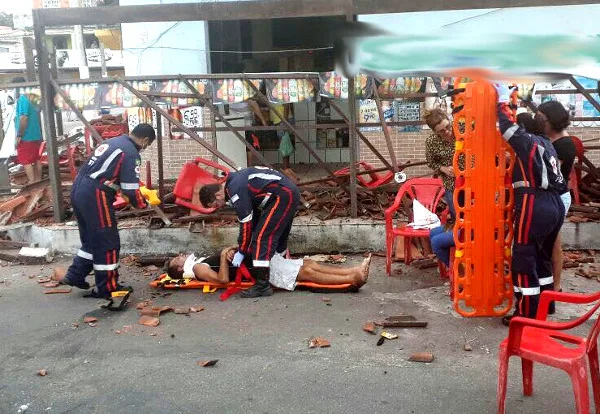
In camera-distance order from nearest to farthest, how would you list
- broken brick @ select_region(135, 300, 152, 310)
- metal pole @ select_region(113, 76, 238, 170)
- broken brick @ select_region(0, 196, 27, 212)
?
broken brick @ select_region(135, 300, 152, 310)
metal pole @ select_region(113, 76, 238, 170)
broken brick @ select_region(0, 196, 27, 212)

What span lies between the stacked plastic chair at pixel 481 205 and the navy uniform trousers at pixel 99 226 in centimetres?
325

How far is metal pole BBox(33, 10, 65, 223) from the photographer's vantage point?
7078mm

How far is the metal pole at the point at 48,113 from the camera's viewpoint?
7.08m

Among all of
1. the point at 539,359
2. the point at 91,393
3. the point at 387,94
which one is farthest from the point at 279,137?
the point at 539,359

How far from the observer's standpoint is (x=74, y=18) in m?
6.89

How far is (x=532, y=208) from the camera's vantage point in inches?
170

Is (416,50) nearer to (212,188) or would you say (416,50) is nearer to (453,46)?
(453,46)

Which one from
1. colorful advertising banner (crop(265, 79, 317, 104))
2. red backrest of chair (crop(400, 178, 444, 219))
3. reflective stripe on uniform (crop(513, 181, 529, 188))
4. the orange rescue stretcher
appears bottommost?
the orange rescue stretcher

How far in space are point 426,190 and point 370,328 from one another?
2407 mm

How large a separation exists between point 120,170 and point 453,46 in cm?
408

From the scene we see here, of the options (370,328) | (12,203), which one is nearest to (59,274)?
(12,203)

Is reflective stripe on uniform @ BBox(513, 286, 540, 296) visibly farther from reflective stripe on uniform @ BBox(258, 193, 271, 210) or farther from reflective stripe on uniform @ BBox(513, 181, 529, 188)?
reflective stripe on uniform @ BBox(258, 193, 271, 210)

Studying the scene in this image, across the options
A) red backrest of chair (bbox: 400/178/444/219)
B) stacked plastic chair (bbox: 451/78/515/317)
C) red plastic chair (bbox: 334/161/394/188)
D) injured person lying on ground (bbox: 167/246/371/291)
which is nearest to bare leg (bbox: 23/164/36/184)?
injured person lying on ground (bbox: 167/246/371/291)

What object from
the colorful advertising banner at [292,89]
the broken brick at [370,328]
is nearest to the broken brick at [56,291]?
the broken brick at [370,328]
